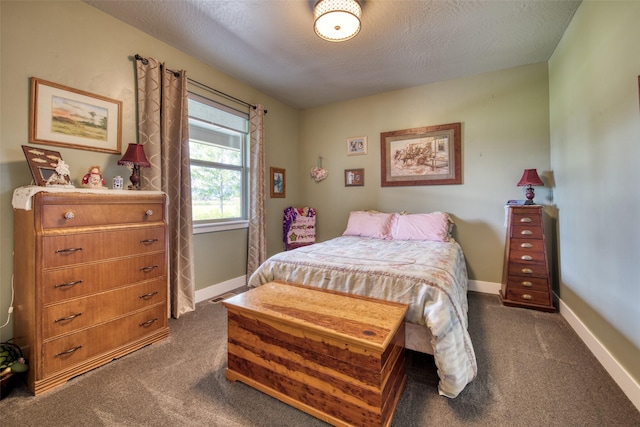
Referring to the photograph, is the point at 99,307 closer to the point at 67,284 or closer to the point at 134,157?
the point at 67,284

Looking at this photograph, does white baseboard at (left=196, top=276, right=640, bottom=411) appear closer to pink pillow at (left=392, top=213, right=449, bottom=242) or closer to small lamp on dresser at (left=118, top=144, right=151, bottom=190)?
pink pillow at (left=392, top=213, right=449, bottom=242)

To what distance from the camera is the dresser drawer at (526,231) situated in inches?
101

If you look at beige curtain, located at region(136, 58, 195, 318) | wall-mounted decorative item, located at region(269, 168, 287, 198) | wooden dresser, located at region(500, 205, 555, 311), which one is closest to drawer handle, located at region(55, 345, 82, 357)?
beige curtain, located at region(136, 58, 195, 318)

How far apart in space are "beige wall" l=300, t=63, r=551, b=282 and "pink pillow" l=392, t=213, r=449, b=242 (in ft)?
1.00

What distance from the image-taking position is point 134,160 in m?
2.02

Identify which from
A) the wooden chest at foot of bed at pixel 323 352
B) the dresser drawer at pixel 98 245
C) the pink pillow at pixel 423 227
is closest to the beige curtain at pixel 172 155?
the dresser drawer at pixel 98 245

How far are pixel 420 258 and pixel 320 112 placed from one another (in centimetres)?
294

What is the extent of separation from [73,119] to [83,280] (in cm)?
119

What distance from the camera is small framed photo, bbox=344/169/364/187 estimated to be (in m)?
3.83

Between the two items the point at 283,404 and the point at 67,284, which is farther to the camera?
the point at 67,284

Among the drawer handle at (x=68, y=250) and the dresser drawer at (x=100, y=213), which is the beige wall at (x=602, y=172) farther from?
the drawer handle at (x=68, y=250)

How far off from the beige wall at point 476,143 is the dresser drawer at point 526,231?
0.41m

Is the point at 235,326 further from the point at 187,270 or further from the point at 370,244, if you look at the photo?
the point at 370,244

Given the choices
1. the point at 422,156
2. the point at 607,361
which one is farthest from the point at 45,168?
the point at 607,361
